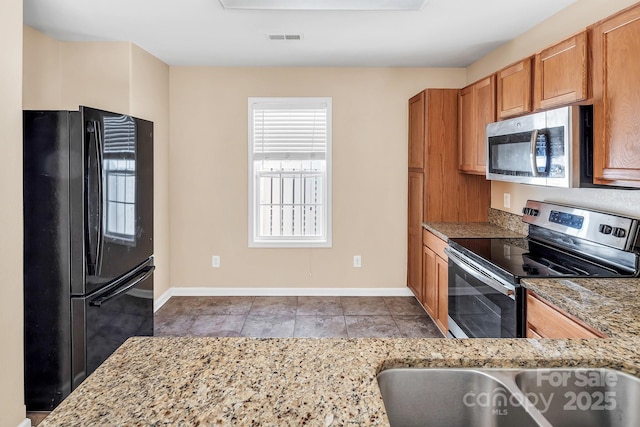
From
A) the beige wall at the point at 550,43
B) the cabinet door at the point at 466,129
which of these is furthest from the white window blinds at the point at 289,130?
the beige wall at the point at 550,43

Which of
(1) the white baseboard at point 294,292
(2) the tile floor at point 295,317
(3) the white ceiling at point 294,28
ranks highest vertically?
(3) the white ceiling at point 294,28

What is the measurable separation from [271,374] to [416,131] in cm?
357

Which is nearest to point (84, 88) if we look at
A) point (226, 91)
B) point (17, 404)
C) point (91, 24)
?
point (91, 24)

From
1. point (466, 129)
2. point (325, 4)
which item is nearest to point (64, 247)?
point (325, 4)

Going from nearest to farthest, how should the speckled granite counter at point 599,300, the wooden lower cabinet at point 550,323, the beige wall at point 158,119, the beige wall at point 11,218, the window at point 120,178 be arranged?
the speckled granite counter at point 599,300, the wooden lower cabinet at point 550,323, the beige wall at point 11,218, the window at point 120,178, the beige wall at point 158,119

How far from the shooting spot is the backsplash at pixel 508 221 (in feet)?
11.1

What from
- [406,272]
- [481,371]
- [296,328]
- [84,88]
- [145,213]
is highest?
[84,88]

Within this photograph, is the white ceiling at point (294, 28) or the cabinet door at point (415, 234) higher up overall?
the white ceiling at point (294, 28)

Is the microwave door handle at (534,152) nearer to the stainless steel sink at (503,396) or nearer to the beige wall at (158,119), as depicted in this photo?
the stainless steel sink at (503,396)

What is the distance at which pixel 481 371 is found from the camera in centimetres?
104

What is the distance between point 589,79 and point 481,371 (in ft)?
5.57

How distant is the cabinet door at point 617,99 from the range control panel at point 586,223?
295 millimetres

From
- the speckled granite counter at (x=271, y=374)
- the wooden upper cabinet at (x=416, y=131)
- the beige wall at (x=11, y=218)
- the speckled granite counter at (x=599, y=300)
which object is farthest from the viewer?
the wooden upper cabinet at (x=416, y=131)

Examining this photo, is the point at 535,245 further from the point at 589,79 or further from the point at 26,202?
the point at 26,202
